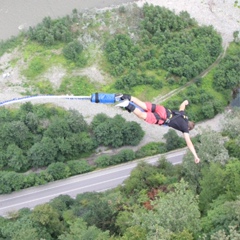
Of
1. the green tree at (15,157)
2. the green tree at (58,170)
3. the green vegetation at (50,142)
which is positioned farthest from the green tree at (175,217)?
the green tree at (15,157)

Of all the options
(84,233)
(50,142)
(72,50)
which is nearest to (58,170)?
(50,142)

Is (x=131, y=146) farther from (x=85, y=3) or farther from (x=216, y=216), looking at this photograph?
(x=85, y=3)

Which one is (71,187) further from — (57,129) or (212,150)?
(212,150)

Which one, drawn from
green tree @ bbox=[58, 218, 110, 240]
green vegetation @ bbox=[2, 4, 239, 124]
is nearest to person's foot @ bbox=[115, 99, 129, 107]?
green tree @ bbox=[58, 218, 110, 240]

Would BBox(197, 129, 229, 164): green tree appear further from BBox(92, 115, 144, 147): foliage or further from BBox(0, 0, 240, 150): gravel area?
BBox(0, 0, 240, 150): gravel area

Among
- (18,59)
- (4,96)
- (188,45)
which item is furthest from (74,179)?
(188,45)

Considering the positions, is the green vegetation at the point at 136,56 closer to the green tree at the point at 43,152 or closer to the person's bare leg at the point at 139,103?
the green tree at the point at 43,152
